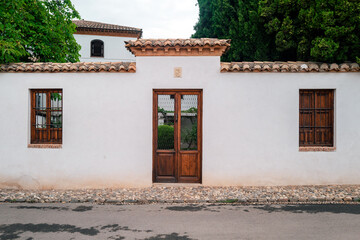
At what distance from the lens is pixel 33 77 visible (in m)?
7.01

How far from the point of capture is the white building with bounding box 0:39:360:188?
6871 millimetres

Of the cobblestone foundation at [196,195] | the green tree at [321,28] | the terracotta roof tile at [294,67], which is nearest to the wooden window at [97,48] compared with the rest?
the green tree at [321,28]

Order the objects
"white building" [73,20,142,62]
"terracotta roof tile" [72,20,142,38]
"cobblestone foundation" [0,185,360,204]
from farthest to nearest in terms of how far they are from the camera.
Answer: "white building" [73,20,142,62]
"terracotta roof tile" [72,20,142,38]
"cobblestone foundation" [0,185,360,204]

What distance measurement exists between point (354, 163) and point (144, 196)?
5.29 m

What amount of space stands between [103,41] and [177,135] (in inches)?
727

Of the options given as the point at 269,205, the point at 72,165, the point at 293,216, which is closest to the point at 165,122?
the point at 72,165

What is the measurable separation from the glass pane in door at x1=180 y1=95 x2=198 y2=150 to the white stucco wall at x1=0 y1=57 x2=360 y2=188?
1.00 feet

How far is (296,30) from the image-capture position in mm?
8484

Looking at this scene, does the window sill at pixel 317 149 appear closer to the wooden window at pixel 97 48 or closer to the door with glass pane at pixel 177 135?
the door with glass pane at pixel 177 135

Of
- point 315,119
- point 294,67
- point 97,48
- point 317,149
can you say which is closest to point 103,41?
point 97,48

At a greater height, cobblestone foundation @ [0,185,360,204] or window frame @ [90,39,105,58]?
window frame @ [90,39,105,58]

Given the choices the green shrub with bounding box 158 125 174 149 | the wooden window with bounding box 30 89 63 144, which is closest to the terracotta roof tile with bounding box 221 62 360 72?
the green shrub with bounding box 158 125 174 149

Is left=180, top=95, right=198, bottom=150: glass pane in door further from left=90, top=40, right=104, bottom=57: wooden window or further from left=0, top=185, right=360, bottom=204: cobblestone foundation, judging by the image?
left=90, top=40, right=104, bottom=57: wooden window

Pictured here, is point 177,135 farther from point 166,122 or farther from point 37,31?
point 37,31
